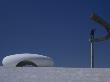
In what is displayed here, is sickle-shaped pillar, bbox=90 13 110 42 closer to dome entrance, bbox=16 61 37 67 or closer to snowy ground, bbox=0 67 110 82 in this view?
snowy ground, bbox=0 67 110 82

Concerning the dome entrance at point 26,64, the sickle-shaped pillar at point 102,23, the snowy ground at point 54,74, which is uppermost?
the sickle-shaped pillar at point 102,23

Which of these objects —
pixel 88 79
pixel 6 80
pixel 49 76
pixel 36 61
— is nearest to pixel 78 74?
pixel 88 79

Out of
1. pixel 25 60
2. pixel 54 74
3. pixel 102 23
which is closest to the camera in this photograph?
pixel 102 23

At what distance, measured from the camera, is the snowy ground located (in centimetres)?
293

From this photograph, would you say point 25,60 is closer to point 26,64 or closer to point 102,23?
point 26,64

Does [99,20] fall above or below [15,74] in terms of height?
above

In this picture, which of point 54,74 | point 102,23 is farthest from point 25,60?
point 102,23

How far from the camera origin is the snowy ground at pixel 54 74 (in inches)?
115

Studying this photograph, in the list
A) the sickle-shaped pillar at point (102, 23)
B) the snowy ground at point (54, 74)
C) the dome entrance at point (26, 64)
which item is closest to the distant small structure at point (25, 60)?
the dome entrance at point (26, 64)

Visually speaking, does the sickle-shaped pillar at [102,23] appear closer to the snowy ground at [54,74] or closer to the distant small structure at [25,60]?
the snowy ground at [54,74]

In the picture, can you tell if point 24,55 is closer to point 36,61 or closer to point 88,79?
point 36,61

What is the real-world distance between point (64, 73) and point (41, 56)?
6.56ft

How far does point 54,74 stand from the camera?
2.99 meters

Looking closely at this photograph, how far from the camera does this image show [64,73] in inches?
118
